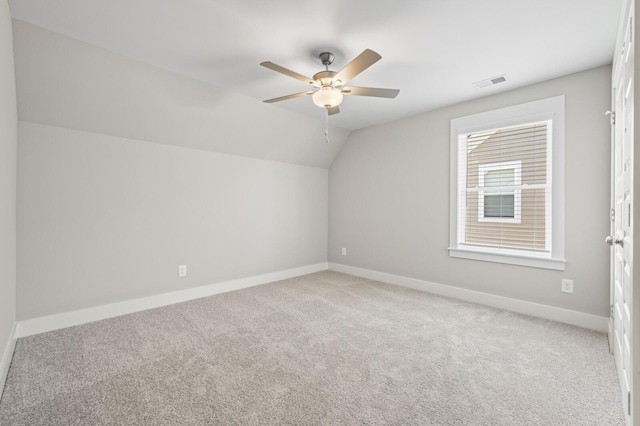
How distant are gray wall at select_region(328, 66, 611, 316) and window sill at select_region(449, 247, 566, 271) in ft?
0.20

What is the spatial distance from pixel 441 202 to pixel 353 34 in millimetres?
2381

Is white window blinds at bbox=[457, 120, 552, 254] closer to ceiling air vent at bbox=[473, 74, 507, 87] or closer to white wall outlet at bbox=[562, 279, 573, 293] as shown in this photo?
white wall outlet at bbox=[562, 279, 573, 293]

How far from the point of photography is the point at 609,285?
8.59 feet

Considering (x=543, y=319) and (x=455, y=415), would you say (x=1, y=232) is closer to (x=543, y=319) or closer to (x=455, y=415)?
(x=455, y=415)

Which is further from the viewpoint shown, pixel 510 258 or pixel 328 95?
pixel 510 258

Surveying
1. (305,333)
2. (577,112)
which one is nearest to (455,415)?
(305,333)

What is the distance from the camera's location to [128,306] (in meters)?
3.07

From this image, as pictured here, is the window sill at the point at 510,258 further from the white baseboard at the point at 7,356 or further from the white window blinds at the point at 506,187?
the white baseboard at the point at 7,356

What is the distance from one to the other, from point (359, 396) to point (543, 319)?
91.6 inches

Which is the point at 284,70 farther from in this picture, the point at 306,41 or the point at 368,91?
the point at 368,91

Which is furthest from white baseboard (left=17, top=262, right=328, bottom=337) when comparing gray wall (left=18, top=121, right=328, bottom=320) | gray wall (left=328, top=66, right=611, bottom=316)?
gray wall (left=328, top=66, right=611, bottom=316)

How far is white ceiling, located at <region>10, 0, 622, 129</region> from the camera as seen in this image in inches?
73.9

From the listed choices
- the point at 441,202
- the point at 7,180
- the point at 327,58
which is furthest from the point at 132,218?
the point at 441,202

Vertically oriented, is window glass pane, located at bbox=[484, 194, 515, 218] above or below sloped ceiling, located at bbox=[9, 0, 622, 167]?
below
